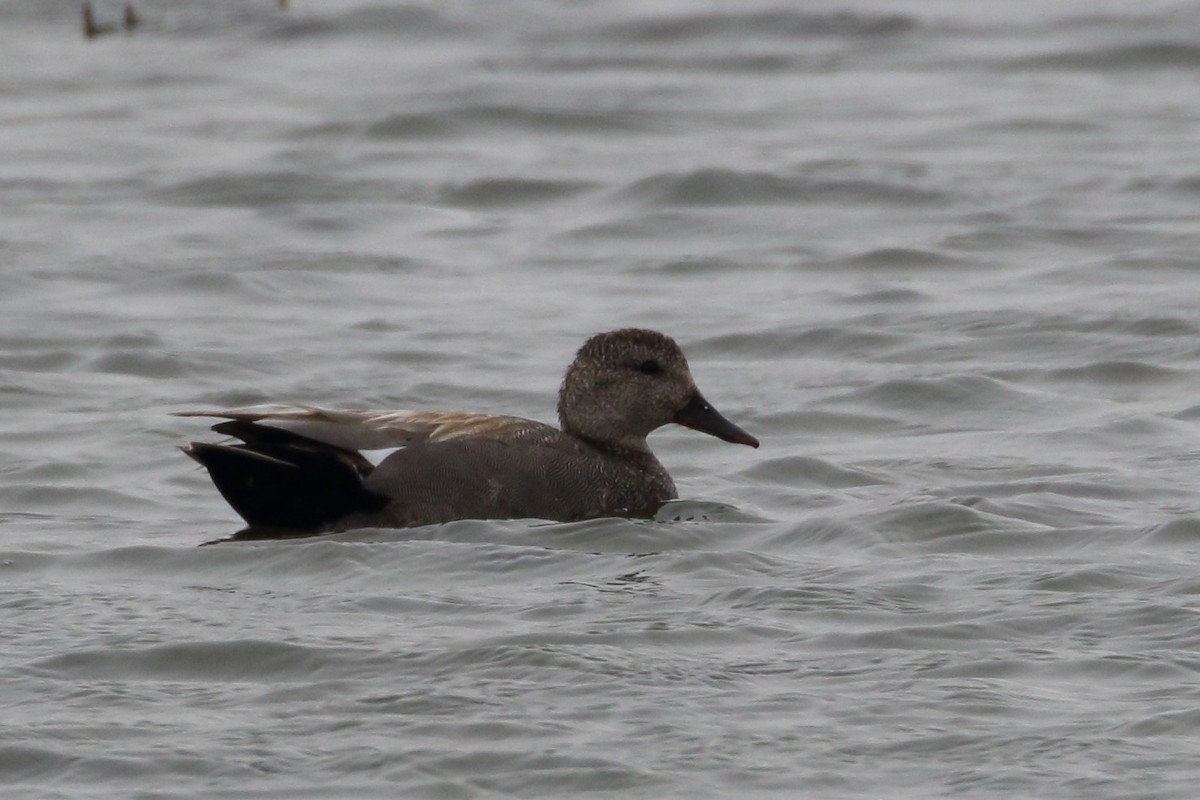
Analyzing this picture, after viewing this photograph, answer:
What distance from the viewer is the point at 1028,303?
13766 millimetres

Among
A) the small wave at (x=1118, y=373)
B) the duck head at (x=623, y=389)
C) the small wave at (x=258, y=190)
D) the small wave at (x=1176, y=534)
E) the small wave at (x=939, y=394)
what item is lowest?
the small wave at (x=1118, y=373)

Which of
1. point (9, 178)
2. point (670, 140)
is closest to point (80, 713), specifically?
point (9, 178)

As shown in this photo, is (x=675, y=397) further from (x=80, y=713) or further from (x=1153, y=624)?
(x=80, y=713)

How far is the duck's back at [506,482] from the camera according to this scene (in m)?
8.63

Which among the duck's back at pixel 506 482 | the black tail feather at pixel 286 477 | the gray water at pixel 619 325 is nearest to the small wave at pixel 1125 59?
the gray water at pixel 619 325

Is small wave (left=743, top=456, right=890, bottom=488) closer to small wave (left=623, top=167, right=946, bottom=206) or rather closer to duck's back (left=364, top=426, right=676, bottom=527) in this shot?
duck's back (left=364, top=426, right=676, bottom=527)

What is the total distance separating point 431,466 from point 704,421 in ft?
4.30

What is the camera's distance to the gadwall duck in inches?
335

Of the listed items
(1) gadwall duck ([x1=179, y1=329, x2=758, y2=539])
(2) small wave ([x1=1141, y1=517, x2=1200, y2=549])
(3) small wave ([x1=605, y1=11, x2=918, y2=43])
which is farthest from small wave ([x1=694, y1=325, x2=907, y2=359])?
(3) small wave ([x1=605, y1=11, x2=918, y2=43])

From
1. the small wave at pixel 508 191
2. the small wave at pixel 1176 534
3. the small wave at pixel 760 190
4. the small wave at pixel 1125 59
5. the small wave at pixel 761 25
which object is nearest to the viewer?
the small wave at pixel 1176 534

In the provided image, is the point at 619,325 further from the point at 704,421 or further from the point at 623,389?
the point at 623,389

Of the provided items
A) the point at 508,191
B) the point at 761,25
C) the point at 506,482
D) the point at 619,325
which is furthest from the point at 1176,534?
the point at 761,25

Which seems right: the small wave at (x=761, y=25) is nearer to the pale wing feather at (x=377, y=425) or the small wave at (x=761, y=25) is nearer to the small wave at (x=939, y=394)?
the small wave at (x=939, y=394)

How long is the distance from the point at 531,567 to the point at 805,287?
647cm
